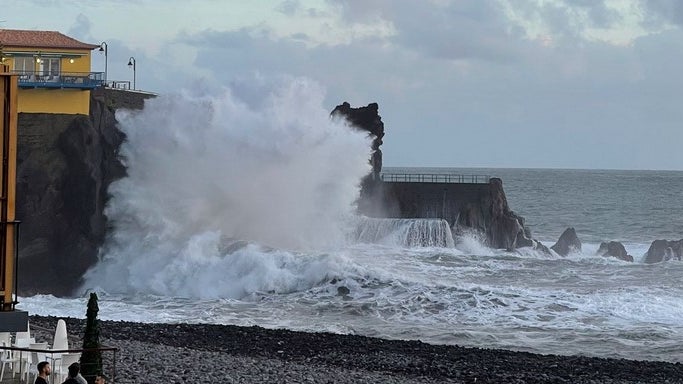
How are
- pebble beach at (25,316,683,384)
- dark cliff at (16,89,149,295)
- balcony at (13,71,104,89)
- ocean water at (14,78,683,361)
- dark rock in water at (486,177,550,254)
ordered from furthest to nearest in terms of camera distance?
dark rock in water at (486,177,550,254), balcony at (13,71,104,89), dark cliff at (16,89,149,295), ocean water at (14,78,683,361), pebble beach at (25,316,683,384)

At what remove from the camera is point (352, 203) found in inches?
1807

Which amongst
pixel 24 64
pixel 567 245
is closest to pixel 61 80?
pixel 24 64

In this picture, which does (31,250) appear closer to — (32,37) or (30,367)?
(32,37)

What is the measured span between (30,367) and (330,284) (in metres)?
18.2

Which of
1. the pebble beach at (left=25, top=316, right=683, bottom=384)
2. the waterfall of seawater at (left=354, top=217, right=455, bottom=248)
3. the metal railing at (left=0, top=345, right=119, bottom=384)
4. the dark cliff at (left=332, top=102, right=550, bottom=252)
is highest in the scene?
the dark cliff at (left=332, top=102, right=550, bottom=252)

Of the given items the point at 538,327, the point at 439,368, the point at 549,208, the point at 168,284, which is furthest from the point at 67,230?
the point at 549,208

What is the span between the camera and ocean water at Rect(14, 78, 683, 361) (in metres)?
28.0

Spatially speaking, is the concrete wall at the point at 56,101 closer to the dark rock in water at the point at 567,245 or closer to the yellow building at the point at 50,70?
the yellow building at the point at 50,70

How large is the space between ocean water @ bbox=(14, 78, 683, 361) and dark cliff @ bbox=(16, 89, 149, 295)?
83cm

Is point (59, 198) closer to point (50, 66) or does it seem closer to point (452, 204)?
point (50, 66)

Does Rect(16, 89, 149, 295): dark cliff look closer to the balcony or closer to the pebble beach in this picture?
the balcony

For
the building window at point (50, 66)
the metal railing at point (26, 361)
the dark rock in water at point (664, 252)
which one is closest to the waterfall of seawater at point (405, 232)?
the dark rock in water at point (664, 252)

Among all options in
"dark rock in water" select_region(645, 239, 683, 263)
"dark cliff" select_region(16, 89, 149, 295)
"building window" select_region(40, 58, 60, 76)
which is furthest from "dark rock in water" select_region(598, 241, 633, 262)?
"building window" select_region(40, 58, 60, 76)

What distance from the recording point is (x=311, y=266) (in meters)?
34.6
